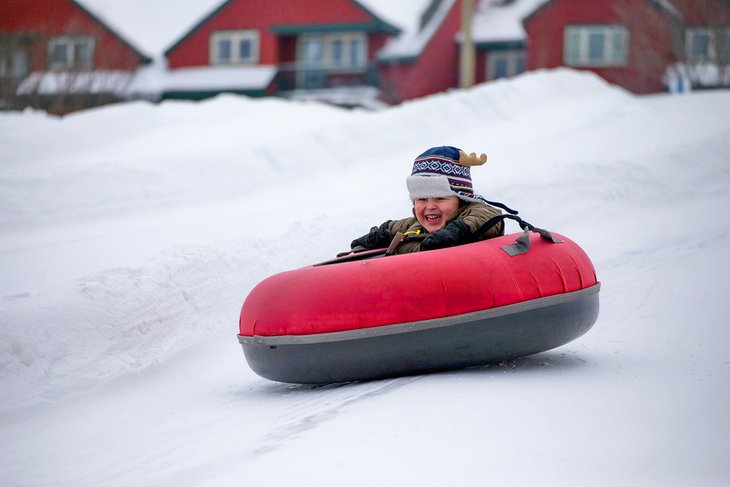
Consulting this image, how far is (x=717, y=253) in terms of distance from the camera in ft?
30.2

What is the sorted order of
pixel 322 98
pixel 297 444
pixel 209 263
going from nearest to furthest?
1. pixel 297 444
2. pixel 209 263
3. pixel 322 98

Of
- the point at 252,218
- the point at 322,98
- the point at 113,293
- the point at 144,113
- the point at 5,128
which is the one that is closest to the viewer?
the point at 113,293

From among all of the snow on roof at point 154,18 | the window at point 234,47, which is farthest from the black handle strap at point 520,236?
the window at point 234,47

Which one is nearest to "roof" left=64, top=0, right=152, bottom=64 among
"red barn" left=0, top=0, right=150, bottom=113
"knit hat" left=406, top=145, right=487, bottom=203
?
"red barn" left=0, top=0, right=150, bottom=113

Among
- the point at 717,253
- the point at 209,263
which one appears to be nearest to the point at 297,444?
the point at 209,263

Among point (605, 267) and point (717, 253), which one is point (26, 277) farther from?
point (717, 253)

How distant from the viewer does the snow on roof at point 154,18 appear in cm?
3344

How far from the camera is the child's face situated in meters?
6.33

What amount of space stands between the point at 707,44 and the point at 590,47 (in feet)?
13.0

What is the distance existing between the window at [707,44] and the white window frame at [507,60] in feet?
20.0

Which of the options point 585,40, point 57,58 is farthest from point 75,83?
→ point 585,40

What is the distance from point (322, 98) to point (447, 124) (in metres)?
16.5

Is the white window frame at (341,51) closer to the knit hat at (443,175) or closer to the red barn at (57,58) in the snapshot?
the red barn at (57,58)

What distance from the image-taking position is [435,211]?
20.9 feet
